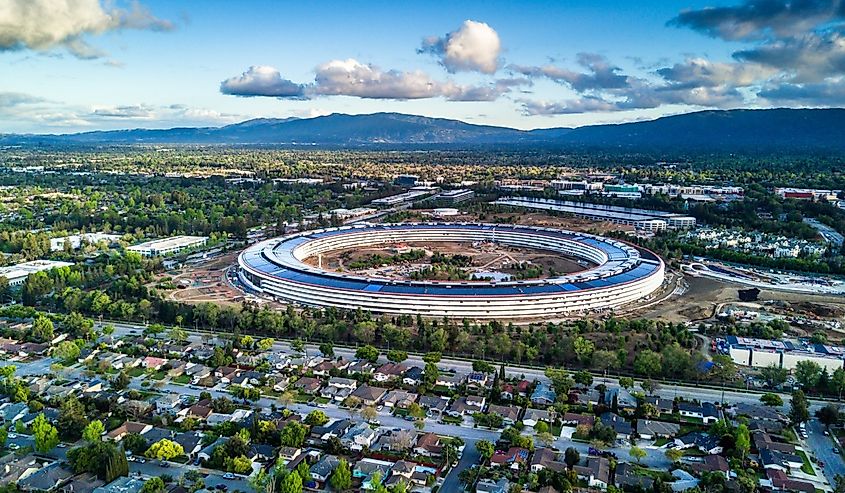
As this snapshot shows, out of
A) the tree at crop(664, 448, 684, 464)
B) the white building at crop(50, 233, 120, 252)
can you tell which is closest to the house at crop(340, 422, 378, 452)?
the tree at crop(664, 448, 684, 464)

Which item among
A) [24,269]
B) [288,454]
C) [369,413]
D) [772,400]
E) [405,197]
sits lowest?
[288,454]

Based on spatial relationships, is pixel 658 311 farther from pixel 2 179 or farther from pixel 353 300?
pixel 2 179

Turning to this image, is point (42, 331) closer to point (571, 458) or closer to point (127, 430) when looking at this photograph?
point (127, 430)

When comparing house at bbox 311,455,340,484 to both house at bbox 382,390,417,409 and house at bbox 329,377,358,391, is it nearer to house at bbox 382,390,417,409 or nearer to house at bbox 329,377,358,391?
house at bbox 382,390,417,409

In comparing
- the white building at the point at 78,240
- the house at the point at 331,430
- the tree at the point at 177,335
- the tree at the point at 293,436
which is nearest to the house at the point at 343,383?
the house at the point at 331,430

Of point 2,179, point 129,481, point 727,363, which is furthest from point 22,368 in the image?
point 2,179

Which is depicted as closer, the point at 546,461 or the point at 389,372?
the point at 546,461

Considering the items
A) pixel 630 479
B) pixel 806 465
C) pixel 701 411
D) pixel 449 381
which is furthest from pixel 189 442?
pixel 806 465
